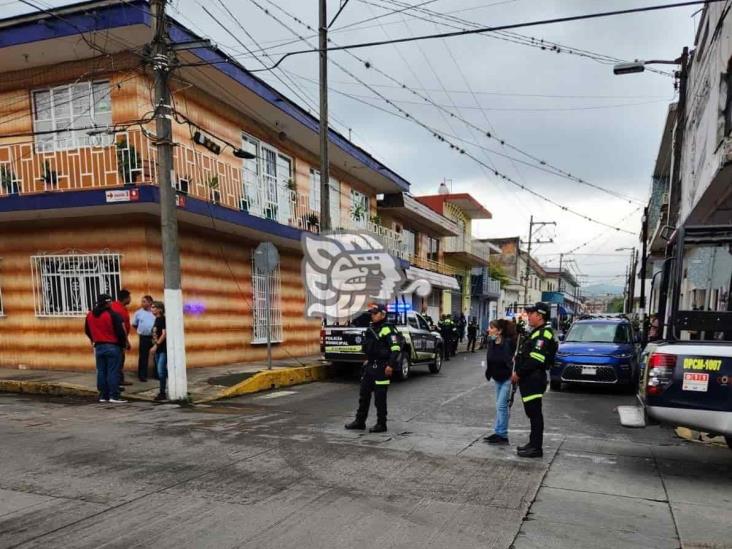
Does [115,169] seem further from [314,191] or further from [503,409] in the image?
[314,191]

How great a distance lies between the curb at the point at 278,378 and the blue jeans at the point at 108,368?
61.6 inches

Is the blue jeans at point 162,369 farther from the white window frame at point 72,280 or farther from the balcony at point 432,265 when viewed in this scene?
the balcony at point 432,265

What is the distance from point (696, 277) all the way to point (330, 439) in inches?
189

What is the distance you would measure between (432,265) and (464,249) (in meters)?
3.76

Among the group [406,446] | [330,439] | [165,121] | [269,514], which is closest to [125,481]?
[269,514]

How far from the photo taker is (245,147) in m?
15.0

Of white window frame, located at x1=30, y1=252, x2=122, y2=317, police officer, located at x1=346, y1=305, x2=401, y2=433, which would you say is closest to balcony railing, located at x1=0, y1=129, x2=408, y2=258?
white window frame, located at x1=30, y1=252, x2=122, y2=317

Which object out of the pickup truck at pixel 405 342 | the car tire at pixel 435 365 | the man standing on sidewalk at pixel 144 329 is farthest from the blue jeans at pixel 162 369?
the car tire at pixel 435 365

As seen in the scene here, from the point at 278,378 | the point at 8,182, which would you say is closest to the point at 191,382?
the point at 278,378

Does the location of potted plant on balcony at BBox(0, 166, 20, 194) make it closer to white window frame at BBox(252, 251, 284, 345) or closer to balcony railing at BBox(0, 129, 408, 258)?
balcony railing at BBox(0, 129, 408, 258)

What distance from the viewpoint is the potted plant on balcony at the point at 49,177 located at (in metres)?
11.4

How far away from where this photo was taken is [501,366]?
6547 millimetres

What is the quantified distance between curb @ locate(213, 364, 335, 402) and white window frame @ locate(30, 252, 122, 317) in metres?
3.71

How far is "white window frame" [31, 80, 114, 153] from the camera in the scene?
1153 centimetres
